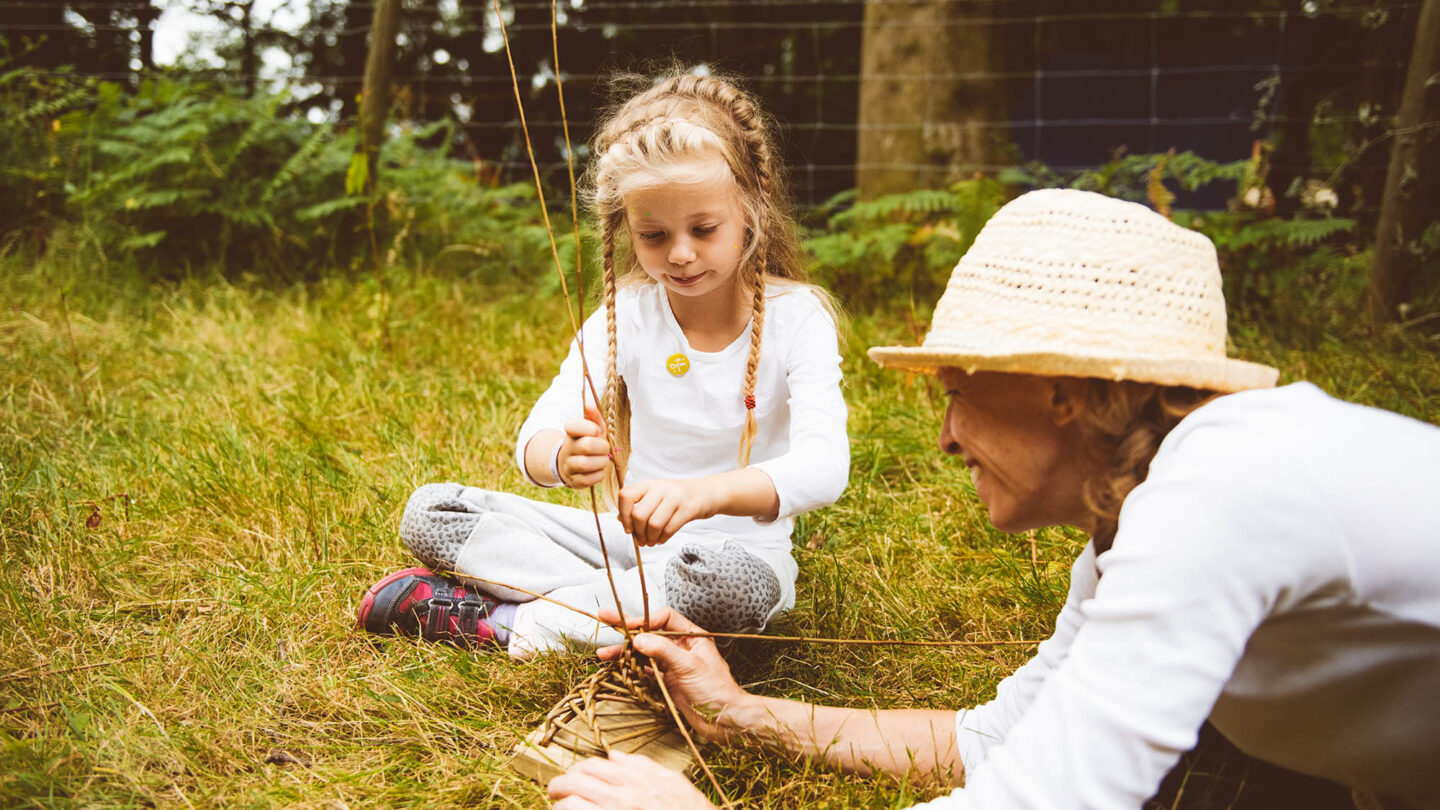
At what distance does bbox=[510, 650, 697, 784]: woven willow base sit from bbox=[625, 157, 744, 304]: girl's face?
30.3 inches

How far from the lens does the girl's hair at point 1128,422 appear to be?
46.2 inches

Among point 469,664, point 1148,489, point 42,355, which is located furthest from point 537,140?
point 1148,489

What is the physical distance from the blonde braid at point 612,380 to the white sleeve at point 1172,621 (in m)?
1.23

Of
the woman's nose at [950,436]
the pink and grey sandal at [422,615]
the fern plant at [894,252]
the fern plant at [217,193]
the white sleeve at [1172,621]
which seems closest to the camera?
the white sleeve at [1172,621]

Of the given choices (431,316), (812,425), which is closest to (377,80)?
(431,316)

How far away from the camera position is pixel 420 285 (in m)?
4.45

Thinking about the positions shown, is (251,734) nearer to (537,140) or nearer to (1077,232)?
(1077,232)

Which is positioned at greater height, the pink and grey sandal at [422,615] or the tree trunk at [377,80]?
the tree trunk at [377,80]

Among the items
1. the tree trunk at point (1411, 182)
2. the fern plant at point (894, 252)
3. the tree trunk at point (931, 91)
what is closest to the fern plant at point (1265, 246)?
the tree trunk at point (1411, 182)

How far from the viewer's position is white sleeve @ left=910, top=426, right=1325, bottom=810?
37.6 inches

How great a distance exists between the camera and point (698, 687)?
171cm

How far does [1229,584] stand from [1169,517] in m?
0.08

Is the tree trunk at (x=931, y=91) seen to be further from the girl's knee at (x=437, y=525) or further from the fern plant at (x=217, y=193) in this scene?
the girl's knee at (x=437, y=525)

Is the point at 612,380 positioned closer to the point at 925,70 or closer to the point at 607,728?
the point at 607,728
